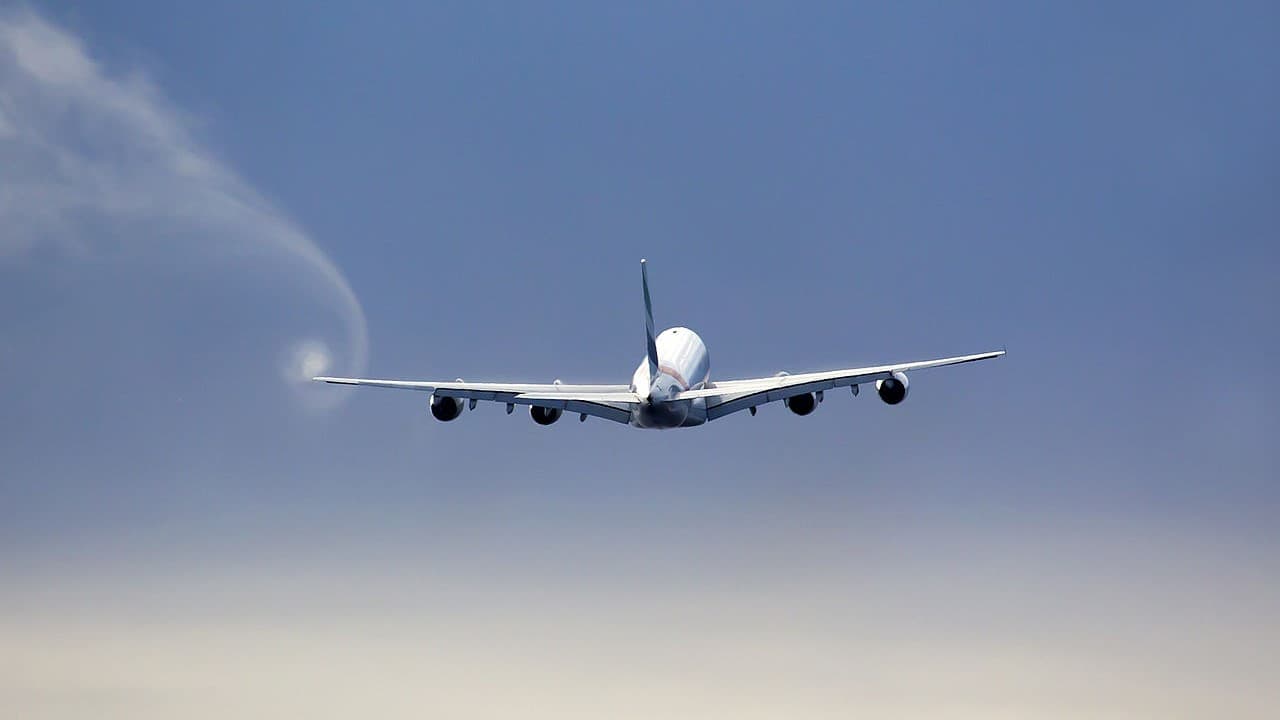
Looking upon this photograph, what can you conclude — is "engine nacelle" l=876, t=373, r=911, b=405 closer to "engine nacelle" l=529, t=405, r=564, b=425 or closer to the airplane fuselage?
the airplane fuselage

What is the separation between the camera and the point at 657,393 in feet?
248

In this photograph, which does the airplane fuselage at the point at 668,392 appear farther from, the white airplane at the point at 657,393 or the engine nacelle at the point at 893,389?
the engine nacelle at the point at 893,389

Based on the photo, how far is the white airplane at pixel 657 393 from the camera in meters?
75.6

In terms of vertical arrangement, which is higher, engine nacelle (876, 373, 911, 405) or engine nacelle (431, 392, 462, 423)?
engine nacelle (431, 392, 462, 423)

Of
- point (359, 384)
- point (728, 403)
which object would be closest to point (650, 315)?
point (728, 403)

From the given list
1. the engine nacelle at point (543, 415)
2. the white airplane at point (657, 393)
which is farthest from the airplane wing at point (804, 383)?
the engine nacelle at point (543, 415)

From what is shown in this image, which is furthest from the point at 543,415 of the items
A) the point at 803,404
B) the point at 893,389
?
the point at 893,389

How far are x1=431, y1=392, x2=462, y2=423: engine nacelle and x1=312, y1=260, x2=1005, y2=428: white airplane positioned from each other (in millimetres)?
55

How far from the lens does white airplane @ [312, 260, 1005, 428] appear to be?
75562mm

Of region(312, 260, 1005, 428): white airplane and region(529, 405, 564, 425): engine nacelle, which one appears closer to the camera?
region(312, 260, 1005, 428): white airplane

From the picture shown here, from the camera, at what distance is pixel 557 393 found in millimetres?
79062

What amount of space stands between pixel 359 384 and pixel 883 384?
28.6 meters

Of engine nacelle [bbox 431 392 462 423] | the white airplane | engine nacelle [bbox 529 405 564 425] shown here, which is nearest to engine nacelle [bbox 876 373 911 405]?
the white airplane

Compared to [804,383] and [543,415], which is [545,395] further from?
[804,383]
